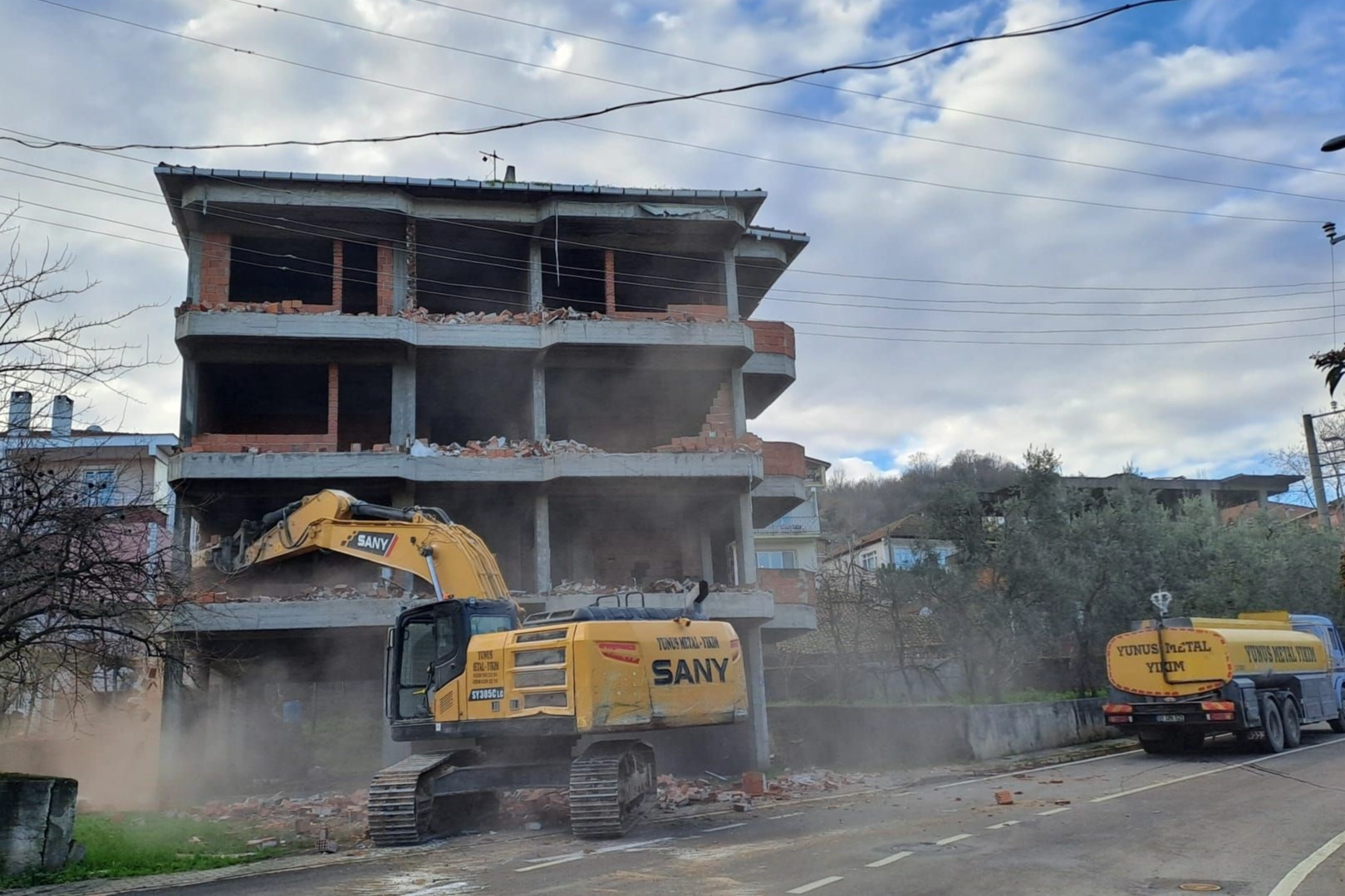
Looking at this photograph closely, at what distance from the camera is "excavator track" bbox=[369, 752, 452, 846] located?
472 inches

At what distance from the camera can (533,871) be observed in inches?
388

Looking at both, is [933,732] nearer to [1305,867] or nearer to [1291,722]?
[1291,722]

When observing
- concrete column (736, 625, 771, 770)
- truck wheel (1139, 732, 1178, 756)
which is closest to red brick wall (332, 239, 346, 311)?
concrete column (736, 625, 771, 770)

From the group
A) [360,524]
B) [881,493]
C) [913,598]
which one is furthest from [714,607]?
[881,493]

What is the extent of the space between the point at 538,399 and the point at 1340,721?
802 inches

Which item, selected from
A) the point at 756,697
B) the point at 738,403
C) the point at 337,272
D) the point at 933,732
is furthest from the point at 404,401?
the point at 933,732

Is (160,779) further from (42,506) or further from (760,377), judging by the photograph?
(760,377)

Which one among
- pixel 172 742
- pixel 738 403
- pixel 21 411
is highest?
pixel 738 403

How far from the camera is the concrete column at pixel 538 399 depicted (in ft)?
78.6

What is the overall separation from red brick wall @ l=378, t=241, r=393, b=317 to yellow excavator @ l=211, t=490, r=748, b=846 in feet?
34.7

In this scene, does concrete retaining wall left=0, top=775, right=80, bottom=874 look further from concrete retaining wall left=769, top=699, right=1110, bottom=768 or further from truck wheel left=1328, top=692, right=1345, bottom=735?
truck wheel left=1328, top=692, right=1345, bottom=735

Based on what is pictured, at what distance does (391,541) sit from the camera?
14.6 metres

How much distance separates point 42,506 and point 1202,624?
19.5 meters

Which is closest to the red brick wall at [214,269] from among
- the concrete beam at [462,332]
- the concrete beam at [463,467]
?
the concrete beam at [462,332]
